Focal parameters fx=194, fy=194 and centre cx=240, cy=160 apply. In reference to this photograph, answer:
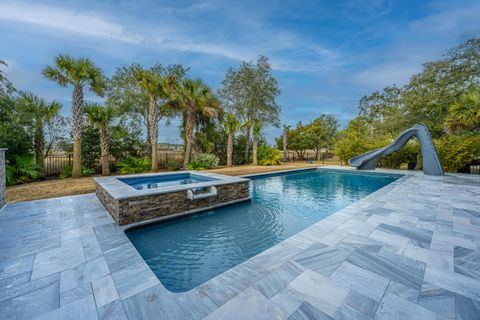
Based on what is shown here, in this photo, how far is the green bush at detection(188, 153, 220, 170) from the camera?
12.9 m

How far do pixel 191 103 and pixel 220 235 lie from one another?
9839 mm

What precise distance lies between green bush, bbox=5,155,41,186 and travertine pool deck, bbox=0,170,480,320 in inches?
230

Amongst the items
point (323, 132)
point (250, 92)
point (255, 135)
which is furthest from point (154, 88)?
point (323, 132)

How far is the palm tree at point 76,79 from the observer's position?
8.31m

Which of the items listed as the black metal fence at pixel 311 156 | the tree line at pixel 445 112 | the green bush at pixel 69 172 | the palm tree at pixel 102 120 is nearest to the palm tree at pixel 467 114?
the tree line at pixel 445 112

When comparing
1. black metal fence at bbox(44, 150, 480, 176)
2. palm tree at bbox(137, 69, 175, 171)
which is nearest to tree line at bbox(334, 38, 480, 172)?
black metal fence at bbox(44, 150, 480, 176)

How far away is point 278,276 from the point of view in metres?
2.15

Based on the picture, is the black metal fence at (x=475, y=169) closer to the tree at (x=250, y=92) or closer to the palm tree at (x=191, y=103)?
the tree at (x=250, y=92)

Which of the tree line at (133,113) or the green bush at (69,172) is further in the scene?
the green bush at (69,172)

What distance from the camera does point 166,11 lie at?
8133 mm

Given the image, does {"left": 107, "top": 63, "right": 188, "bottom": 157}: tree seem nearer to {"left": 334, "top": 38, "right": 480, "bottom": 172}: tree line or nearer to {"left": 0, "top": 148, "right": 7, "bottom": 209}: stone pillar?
{"left": 0, "top": 148, "right": 7, "bottom": 209}: stone pillar

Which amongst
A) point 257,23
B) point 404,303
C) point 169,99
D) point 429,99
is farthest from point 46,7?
point 429,99

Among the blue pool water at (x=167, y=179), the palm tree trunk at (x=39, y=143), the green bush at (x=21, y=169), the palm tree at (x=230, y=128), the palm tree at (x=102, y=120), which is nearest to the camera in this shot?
the blue pool water at (x=167, y=179)

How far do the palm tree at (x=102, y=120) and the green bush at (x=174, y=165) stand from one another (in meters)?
3.40
